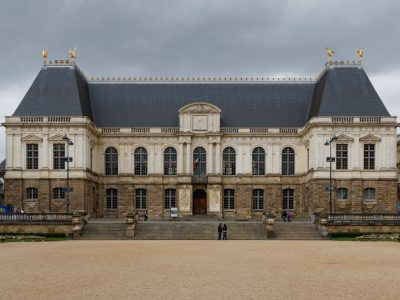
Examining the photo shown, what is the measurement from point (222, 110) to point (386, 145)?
58.4 ft

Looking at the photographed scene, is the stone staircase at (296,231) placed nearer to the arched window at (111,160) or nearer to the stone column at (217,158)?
the stone column at (217,158)

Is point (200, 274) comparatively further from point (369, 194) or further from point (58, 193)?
point (369, 194)

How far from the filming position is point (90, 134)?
6525cm

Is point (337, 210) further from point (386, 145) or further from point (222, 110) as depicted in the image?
point (222, 110)

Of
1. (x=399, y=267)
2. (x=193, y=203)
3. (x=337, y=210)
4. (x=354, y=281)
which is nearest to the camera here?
(x=354, y=281)

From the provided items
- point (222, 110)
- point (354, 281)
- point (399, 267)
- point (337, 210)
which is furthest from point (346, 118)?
point (354, 281)

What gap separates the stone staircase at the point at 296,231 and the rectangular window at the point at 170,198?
19102 mm

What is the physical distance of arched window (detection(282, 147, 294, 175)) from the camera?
6888 cm

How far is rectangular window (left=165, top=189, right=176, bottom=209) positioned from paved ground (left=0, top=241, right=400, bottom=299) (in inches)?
1377

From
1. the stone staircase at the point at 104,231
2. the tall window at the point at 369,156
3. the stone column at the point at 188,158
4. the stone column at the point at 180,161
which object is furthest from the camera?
the stone column at the point at 180,161

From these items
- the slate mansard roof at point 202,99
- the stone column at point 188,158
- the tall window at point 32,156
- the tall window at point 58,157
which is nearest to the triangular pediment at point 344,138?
the slate mansard roof at point 202,99

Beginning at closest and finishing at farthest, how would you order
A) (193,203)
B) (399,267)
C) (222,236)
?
(399,267)
(222,236)
(193,203)

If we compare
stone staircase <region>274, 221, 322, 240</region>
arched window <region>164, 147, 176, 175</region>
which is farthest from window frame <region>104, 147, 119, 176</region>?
stone staircase <region>274, 221, 322, 240</region>

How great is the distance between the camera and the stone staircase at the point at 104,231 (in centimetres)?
4753
